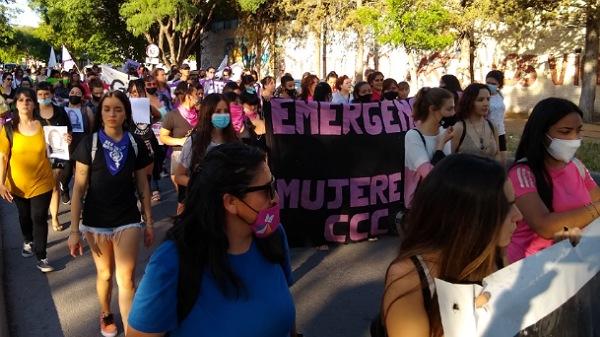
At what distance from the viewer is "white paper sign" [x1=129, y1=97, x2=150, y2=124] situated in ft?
26.6

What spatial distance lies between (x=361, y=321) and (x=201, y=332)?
282 centimetres

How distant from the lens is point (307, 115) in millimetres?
6348

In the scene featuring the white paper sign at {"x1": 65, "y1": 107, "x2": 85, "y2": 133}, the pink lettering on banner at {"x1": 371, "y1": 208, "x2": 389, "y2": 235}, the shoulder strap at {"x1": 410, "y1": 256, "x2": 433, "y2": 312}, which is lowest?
the pink lettering on banner at {"x1": 371, "y1": 208, "x2": 389, "y2": 235}

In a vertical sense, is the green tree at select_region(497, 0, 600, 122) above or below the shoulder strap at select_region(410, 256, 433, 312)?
above

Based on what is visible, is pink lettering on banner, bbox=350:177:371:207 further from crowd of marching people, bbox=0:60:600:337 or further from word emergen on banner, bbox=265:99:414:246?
crowd of marching people, bbox=0:60:600:337

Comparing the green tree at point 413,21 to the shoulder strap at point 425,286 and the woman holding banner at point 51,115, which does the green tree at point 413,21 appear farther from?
the shoulder strap at point 425,286

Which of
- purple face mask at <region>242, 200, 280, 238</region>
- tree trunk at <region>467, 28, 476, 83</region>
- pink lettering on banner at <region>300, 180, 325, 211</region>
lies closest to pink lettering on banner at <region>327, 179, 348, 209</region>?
pink lettering on banner at <region>300, 180, 325, 211</region>

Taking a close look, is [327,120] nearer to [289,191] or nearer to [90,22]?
[289,191]

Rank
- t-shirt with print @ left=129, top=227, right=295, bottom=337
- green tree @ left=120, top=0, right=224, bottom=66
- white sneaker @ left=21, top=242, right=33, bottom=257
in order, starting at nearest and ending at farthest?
t-shirt with print @ left=129, top=227, right=295, bottom=337 → white sneaker @ left=21, top=242, right=33, bottom=257 → green tree @ left=120, top=0, right=224, bottom=66

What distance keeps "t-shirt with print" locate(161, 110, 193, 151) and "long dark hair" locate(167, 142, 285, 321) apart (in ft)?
15.6

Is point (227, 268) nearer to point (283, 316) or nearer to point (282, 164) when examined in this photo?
point (283, 316)

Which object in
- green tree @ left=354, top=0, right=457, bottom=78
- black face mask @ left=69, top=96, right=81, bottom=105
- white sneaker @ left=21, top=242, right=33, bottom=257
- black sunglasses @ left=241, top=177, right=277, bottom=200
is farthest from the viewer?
green tree @ left=354, top=0, right=457, bottom=78

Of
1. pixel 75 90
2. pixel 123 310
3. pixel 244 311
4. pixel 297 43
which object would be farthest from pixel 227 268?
pixel 297 43

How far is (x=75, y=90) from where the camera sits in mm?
8102
